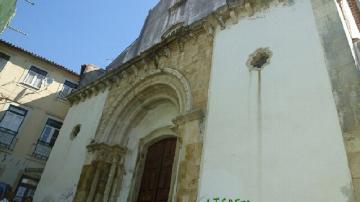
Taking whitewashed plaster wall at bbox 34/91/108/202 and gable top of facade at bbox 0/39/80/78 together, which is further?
gable top of facade at bbox 0/39/80/78

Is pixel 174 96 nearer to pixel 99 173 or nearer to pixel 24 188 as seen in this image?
pixel 99 173

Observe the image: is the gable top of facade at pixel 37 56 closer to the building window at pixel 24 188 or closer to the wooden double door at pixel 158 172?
the building window at pixel 24 188

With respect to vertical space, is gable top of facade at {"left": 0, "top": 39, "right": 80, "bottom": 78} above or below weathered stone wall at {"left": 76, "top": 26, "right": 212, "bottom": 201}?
above

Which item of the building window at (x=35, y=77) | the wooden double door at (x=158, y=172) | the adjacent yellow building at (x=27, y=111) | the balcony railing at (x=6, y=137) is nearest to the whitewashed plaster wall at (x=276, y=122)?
the wooden double door at (x=158, y=172)

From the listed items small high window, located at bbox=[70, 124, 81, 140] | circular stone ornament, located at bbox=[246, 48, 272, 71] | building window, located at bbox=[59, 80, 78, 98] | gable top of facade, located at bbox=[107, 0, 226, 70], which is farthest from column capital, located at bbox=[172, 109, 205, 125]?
building window, located at bbox=[59, 80, 78, 98]

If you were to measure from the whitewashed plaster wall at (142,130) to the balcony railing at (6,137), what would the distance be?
310 inches

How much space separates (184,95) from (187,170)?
1947 mm

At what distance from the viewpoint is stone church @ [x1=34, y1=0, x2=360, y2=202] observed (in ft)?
14.4

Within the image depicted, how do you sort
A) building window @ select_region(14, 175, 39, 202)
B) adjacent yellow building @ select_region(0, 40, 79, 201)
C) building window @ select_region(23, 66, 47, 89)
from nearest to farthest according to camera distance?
building window @ select_region(14, 175, 39, 202), adjacent yellow building @ select_region(0, 40, 79, 201), building window @ select_region(23, 66, 47, 89)

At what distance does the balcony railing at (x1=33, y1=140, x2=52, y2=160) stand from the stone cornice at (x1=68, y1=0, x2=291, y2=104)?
5333 mm

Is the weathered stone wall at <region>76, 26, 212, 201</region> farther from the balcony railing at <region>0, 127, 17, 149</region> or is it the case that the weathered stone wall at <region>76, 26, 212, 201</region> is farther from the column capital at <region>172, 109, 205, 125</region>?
the balcony railing at <region>0, 127, 17, 149</region>

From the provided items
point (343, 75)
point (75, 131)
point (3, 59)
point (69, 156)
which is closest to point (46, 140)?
point (3, 59)

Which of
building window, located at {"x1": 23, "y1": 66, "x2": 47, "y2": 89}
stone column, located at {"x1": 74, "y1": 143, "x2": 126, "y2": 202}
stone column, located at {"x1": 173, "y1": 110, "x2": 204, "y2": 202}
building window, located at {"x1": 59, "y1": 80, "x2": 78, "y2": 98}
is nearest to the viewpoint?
stone column, located at {"x1": 173, "y1": 110, "x2": 204, "y2": 202}

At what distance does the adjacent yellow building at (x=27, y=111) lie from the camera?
1372 cm
